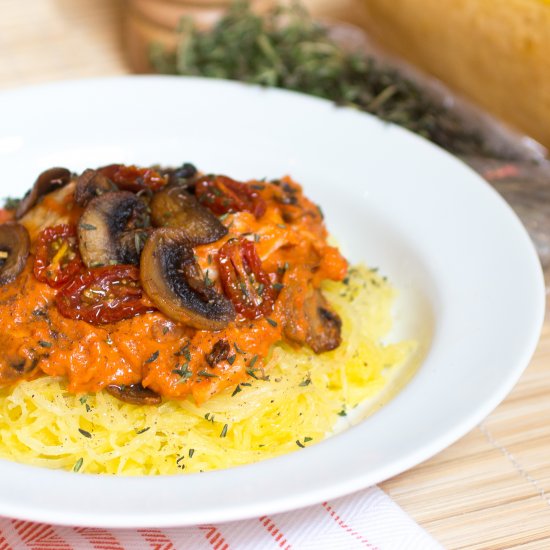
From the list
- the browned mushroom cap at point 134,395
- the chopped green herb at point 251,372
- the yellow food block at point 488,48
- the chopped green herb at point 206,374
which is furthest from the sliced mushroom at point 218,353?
the yellow food block at point 488,48

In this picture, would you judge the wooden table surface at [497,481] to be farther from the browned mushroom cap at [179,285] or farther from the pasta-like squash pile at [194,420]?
the browned mushroom cap at [179,285]

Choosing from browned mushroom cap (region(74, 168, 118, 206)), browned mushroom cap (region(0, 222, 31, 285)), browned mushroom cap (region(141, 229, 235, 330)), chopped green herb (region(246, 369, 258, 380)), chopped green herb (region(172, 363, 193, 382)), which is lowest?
chopped green herb (region(246, 369, 258, 380))

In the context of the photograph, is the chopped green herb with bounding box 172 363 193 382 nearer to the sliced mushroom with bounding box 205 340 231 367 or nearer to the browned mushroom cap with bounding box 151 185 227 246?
the sliced mushroom with bounding box 205 340 231 367

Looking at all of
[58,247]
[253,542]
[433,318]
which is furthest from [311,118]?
[253,542]

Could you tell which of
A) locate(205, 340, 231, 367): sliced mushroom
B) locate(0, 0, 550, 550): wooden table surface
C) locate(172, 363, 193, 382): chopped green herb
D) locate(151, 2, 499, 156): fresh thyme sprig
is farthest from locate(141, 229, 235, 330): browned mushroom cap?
locate(151, 2, 499, 156): fresh thyme sprig

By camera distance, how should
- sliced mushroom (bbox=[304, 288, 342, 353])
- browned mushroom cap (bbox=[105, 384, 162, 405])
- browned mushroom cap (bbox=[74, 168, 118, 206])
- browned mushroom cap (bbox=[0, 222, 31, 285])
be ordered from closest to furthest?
browned mushroom cap (bbox=[105, 384, 162, 405]), browned mushroom cap (bbox=[0, 222, 31, 285]), browned mushroom cap (bbox=[74, 168, 118, 206]), sliced mushroom (bbox=[304, 288, 342, 353])

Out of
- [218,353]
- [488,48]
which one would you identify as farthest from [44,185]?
[488,48]
